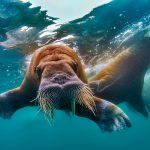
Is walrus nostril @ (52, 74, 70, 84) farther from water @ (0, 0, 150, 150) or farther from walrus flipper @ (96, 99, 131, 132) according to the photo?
water @ (0, 0, 150, 150)

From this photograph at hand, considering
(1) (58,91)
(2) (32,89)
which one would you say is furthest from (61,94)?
(2) (32,89)

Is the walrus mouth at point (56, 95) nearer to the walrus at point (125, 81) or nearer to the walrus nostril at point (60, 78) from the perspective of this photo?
the walrus nostril at point (60, 78)

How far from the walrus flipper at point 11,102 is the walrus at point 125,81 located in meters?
2.63

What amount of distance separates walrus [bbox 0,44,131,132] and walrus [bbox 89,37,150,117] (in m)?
2.55

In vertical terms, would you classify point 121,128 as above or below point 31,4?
below

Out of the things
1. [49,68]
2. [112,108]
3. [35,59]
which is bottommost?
[112,108]

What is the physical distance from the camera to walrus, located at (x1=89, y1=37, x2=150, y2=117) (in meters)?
9.75

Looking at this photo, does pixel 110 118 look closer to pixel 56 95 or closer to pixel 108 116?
pixel 108 116

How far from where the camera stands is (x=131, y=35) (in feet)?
47.2

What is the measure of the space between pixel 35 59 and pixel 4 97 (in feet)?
3.90

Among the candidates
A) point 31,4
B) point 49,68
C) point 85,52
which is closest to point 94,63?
point 85,52

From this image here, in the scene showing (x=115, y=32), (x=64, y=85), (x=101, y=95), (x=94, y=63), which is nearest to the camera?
(x=64, y=85)

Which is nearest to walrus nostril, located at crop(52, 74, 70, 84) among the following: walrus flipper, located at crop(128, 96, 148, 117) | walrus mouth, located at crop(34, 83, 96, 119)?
walrus mouth, located at crop(34, 83, 96, 119)

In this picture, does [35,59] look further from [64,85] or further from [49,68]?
[64,85]
